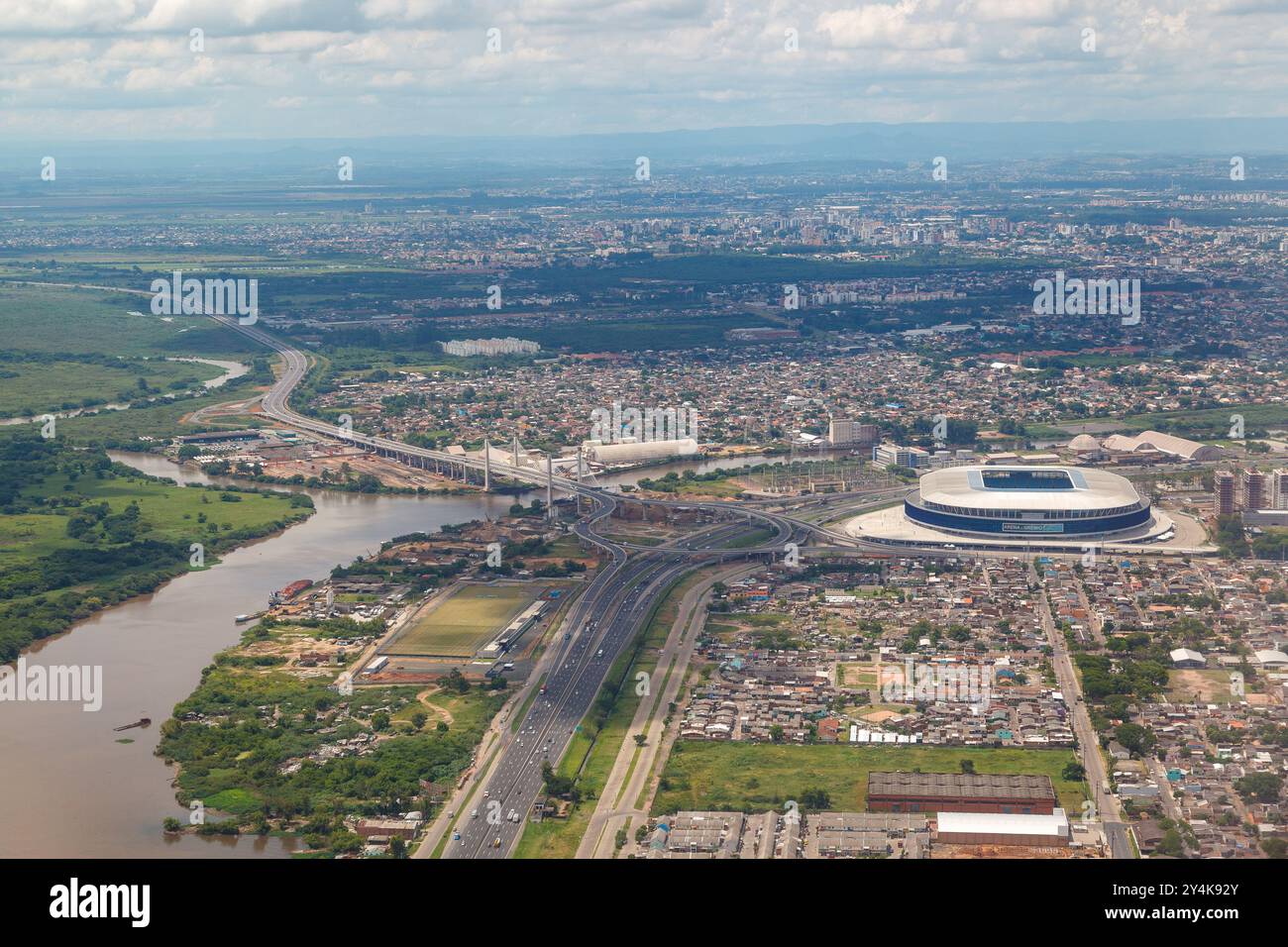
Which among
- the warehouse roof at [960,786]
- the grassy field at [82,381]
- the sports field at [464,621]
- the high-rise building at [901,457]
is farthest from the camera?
the grassy field at [82,381]

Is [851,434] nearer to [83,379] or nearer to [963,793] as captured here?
[963,793]

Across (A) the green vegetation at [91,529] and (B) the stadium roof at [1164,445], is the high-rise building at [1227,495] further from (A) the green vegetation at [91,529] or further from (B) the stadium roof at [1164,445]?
(A) the green vegetation at [91,529]

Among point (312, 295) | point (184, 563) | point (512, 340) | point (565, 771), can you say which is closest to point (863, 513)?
point (184, 563)

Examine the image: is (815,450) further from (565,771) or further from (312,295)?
(312,295)

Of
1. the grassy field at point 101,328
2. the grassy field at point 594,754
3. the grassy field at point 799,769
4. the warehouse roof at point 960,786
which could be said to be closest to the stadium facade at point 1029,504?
the grassy field at point 594,754

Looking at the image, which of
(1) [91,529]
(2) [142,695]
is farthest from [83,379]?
(2) [142,695]

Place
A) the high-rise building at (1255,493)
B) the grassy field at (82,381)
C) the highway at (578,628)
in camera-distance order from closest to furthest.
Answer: the highway at (578,628)
the high-rise building at (1255,493)
the grassy field at (82,381)

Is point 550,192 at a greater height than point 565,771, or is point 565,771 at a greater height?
point 550,192
